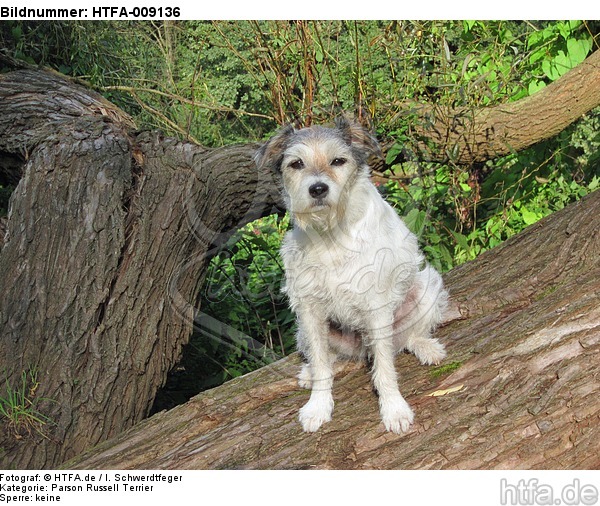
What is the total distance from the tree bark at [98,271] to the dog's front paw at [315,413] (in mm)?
1328

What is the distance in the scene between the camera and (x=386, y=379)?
3.72 metres

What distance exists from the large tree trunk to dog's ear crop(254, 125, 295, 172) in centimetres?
98

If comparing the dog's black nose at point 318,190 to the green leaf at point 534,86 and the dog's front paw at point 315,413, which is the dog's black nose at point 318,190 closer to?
the dog's front paw at point 315,413

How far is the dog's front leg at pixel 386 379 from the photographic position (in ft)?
11.6

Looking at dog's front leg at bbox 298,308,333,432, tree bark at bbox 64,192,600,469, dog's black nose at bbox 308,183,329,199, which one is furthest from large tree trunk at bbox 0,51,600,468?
dog's black nose at bbox 308,183,329,199

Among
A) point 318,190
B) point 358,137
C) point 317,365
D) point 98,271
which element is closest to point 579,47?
point 358,137

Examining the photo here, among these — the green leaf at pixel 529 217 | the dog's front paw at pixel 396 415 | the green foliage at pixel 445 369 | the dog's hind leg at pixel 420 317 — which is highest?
the green leaf at pixel 529 217

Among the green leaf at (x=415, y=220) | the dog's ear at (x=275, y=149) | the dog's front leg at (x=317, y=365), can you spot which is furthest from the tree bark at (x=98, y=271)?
the green leaf at (x=415, y=220)

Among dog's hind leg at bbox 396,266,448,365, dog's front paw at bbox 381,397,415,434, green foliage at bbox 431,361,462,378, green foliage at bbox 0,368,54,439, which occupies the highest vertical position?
dog's hind leg at bbox 396,266,448,365

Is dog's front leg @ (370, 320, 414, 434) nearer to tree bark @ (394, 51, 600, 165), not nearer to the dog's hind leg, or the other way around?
the dog's hind leg

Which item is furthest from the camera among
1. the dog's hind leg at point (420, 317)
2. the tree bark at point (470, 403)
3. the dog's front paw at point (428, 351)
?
the dog's hind leg at point (420, 317)

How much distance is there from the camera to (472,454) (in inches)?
130

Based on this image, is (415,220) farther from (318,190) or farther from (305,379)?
(318,190)

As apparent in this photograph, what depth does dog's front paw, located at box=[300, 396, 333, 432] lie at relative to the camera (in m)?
3.69
